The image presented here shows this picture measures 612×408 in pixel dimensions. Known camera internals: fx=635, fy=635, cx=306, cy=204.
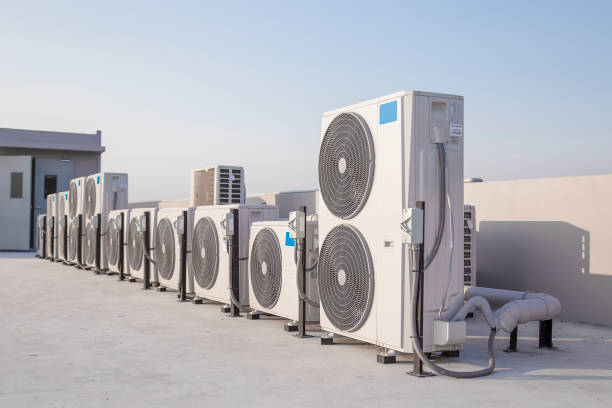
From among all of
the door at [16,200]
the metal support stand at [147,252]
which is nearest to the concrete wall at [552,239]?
the metal support stand at [147,252]

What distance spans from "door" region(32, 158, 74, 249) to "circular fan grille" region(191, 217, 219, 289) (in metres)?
19.1

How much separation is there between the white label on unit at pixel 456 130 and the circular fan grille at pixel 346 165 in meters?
0.73

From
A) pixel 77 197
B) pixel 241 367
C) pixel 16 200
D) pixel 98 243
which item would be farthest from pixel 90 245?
pixel 16 200

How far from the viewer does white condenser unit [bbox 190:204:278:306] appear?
8.58 meters

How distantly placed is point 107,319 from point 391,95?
4.68 meters

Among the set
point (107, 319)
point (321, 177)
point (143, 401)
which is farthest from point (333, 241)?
point (107, 319)

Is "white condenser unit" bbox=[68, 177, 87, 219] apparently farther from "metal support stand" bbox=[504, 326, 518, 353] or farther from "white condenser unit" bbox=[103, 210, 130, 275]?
"metal support stand" bbox=[504, 326, 518, 353]

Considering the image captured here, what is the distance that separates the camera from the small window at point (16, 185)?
83.0 ft

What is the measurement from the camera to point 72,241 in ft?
56.4

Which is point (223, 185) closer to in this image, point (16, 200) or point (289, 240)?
point (289, 240)

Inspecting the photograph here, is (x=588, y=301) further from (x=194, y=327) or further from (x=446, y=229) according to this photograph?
(x=194, y=327)

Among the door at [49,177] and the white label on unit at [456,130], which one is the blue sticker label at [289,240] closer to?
the white label on unit at [456,130]

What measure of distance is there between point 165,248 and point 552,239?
6.27m

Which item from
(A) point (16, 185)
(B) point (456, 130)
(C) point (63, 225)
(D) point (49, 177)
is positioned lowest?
(C) point (63, 225)
